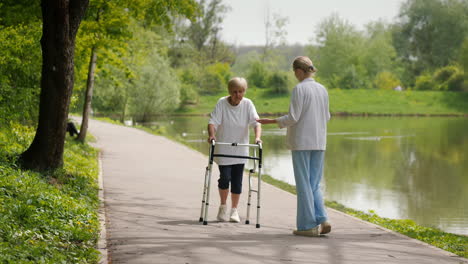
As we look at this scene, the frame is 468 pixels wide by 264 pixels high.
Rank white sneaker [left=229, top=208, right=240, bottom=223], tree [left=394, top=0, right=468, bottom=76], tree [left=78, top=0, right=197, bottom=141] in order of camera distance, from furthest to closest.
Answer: tree [left=394, top=0, right=468, bottom=76], tree [left=78, top=0, right=197, bottom=141], white sneaker [left=229, top=208, right=240, bottom=223]

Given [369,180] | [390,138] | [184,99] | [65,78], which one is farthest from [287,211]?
[184,99]

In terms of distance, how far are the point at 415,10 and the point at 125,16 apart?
245ft

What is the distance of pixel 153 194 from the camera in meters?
11.0

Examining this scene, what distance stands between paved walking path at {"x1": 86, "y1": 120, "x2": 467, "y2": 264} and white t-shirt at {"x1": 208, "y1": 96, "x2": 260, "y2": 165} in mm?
945

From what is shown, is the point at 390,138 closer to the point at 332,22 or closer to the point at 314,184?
the point at 314,184

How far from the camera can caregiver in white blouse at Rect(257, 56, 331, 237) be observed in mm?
7305

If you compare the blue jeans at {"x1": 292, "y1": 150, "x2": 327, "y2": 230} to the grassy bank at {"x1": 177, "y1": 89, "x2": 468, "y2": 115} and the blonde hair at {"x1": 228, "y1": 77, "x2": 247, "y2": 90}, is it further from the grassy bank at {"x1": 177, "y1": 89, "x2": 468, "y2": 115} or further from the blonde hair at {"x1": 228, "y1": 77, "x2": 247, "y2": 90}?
the grassy bank at {"x1": 177, "y1": 89, "x2": 468, "y2": 115}

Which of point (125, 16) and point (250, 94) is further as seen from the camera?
point (250, 94)

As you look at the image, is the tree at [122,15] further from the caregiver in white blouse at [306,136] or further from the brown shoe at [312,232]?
the brown shoe at [312,232]

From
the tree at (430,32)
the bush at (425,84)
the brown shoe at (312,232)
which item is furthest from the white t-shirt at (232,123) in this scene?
the bush at (425,84)

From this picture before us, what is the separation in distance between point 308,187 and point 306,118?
2.67 ft

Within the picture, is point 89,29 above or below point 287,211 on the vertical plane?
above

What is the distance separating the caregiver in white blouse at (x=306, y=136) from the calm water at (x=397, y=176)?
4877 millimetres

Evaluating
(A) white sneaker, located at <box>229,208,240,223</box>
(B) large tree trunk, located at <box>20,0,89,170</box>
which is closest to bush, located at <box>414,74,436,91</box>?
(B) large tree trunk, located at <box>20,0,89,170</box>
